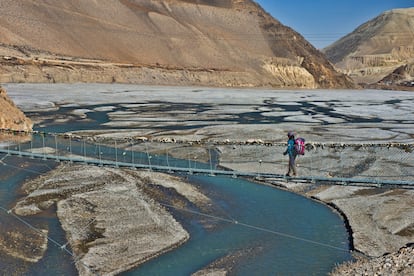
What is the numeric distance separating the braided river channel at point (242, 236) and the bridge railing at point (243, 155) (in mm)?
1663

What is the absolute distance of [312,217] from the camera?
1219 cm

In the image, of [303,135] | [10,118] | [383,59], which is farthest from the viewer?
[383,59]

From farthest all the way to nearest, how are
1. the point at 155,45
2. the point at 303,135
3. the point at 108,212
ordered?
the point at 155,45, the point at 303,135, the point at 108,212

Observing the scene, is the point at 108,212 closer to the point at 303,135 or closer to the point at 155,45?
the point at 303,135

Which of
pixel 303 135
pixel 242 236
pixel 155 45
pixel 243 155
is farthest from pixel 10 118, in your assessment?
pixel 155 45

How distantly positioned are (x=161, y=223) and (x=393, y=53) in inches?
6634

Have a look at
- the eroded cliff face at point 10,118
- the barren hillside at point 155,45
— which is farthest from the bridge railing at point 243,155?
the barren hillside at point 155,45

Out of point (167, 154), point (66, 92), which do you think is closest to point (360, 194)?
point (167, 154)

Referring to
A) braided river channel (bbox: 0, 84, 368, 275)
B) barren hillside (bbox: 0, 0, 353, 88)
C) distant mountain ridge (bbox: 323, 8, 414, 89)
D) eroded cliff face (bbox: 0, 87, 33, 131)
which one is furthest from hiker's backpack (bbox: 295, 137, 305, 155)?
distant mountain ridge (bbox: 323, 8, 414, 89)

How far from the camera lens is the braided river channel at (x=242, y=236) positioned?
9273mm

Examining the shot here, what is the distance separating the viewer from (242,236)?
10.9 meters

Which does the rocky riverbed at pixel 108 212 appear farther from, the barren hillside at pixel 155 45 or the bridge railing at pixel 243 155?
the barren hillside at pixel 155 45

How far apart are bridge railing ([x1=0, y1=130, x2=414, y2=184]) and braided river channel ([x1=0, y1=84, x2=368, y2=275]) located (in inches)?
65.5

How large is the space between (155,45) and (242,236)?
2917 inches
